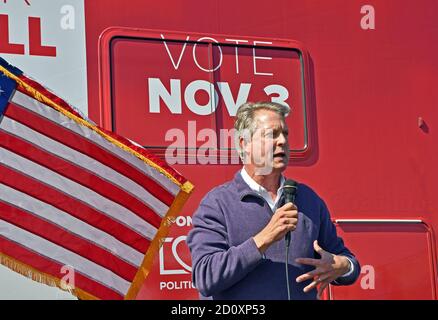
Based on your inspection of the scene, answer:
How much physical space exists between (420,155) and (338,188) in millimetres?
580

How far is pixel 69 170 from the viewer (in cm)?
372

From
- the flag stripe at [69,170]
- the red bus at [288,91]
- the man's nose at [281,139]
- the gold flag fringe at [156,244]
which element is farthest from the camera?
the red bus at [288,91]

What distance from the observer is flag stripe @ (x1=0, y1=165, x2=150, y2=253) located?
143 inches

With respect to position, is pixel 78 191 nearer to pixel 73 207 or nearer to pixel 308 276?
pixel 73 207

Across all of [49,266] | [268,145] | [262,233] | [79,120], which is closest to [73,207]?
[49,266]

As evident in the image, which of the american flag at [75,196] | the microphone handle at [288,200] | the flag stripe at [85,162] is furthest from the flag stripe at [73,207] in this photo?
the microphone handle at [288,200]

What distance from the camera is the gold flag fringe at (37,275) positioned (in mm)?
3547

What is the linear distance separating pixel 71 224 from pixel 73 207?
7 cm

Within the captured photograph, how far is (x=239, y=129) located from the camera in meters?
3.08

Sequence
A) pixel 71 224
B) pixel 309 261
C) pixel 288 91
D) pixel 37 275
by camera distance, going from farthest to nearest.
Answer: pixel 288 91, pixel 71 224, pixel 37 275, pixel 309 261

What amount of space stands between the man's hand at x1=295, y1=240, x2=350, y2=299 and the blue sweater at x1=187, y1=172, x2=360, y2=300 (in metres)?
0.04

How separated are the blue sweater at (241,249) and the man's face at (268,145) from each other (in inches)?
3.7

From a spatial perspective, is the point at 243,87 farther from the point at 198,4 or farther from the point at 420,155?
the point at 420,155

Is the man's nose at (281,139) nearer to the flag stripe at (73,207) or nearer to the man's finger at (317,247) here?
the man's finger at (317,247)
